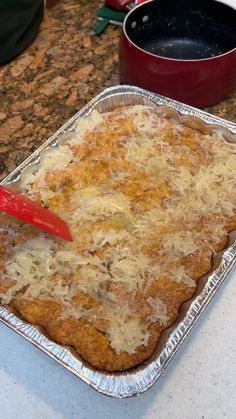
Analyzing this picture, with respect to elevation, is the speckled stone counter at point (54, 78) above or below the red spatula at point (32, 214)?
below

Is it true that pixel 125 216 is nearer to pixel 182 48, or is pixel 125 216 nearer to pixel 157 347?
pixel 157 347

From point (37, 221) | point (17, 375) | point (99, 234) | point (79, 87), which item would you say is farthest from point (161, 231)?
point (79, 87)

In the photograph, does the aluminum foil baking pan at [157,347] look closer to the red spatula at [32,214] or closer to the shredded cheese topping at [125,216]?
the shredded cheese topping at [125,216]

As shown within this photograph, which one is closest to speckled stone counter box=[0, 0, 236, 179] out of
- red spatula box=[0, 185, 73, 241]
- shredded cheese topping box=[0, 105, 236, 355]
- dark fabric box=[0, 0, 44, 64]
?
dark fabric box=[0, 0, 44, 64]

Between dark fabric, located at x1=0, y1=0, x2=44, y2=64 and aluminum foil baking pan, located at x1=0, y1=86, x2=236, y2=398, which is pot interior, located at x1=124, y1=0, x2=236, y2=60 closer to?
dark fabric, located at x1=0, y1=0, x2=44, y2=64

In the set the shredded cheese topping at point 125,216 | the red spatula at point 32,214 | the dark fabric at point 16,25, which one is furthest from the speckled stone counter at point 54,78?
the red spatula at point 32,214

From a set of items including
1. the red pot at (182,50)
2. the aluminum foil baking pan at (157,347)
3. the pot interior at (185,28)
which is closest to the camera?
the aluminum foil baking pan at (157,347)

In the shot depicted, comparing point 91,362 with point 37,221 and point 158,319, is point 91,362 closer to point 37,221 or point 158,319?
point 158,319
